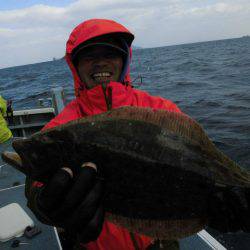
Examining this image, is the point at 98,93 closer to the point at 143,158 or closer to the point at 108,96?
the point at 108,96

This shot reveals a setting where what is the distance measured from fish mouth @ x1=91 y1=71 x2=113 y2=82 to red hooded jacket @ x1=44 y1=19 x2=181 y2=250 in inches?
5.8

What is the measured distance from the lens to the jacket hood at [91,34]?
3148 millimetres

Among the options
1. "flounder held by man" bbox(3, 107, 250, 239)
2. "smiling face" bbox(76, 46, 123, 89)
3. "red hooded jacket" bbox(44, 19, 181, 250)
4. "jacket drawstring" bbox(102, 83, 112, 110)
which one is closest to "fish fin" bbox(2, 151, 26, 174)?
"flounder held by man" bbox(3, 107, 250, 239)

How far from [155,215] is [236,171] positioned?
2.04 ft

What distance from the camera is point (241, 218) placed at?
221 cm

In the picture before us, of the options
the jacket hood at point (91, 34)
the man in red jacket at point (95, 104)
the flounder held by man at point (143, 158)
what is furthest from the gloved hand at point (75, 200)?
the jacket hood at point (91, 34)

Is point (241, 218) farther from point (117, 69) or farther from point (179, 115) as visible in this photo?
point (117, 69)

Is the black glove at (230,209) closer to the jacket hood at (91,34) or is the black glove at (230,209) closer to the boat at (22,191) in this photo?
the jacket hood at (91,34)

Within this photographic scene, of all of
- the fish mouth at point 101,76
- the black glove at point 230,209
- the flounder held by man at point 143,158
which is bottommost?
the black glove at point 230,209

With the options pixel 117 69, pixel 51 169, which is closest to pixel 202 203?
pixel 51 169

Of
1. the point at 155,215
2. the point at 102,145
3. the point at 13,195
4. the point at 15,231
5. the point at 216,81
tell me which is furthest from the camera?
the point at 216,81

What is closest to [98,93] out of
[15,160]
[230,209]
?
[15,160]

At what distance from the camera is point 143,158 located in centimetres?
213

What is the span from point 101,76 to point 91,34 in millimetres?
405
